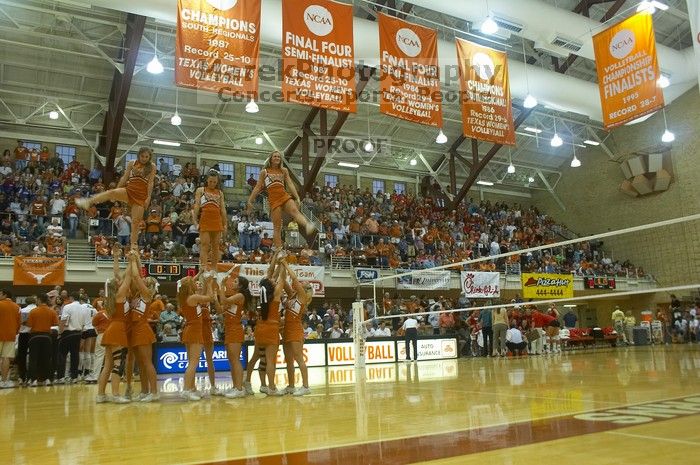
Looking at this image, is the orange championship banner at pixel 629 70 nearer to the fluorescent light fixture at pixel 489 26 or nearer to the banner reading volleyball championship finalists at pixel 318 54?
the fluorescent light fixture at pixel 489 26

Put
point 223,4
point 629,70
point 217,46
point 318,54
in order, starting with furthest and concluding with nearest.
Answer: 1. point 629,70
2. point 318,54
3. point 223,4
4. point 217,46

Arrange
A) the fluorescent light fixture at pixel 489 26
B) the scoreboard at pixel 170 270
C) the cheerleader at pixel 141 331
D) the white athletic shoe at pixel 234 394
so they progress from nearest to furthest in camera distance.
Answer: the cheerleader at pixel 141 331 → the white athletic shoe at pixel 234 394 → the fluorescent light fixture at pixel 489 26 → the scoreboard at pixel 170 270

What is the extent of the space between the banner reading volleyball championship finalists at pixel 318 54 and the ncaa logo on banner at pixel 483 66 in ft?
11.9

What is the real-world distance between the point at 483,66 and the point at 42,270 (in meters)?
12.9

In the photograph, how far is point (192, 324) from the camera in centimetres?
676

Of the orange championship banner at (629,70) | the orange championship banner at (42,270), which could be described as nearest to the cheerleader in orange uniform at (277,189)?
the orange championship banner at (629,70)

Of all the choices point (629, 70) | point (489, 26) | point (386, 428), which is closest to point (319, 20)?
point (489, 26)

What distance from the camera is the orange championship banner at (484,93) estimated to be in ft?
45.1

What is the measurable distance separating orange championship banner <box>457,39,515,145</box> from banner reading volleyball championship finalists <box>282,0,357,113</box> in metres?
3.29

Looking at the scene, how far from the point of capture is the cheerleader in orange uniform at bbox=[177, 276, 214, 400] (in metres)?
6.59

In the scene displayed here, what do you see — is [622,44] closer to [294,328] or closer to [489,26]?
[489,26]

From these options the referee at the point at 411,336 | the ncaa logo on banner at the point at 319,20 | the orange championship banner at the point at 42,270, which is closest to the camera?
the ncaa logo on banner at the point at 319,20

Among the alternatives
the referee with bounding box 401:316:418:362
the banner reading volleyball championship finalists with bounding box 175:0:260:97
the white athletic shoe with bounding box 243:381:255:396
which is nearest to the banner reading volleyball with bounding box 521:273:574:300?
the referee with bounding box 401:316:418:362

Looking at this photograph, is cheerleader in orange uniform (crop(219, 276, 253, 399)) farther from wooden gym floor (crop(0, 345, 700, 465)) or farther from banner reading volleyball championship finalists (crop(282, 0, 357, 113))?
banner reading volleyball championship finalists (crop(282, 0, 357, 113))
